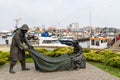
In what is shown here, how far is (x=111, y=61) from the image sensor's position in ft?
44.4

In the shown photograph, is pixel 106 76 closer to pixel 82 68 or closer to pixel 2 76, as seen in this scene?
pixel 82 68

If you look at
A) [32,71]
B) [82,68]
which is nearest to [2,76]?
[32,71]

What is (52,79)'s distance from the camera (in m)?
9.88

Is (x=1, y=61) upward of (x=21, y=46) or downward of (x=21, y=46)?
downward

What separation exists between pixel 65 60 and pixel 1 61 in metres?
3.69

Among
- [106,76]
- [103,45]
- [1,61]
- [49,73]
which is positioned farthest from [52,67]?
[103,45]

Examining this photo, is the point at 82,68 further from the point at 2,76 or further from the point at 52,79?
the point at 2,76

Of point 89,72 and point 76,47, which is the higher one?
point 76,47

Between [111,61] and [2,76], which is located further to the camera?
[111,61]

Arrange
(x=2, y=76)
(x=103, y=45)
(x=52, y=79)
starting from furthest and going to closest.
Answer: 1. (x=103, y=45)
2. (x=2, y=76)
3. (x=52, y=79)

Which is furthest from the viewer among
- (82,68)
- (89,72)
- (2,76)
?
(82,68)

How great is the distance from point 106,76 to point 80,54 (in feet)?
7.75

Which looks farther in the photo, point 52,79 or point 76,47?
point 76,47

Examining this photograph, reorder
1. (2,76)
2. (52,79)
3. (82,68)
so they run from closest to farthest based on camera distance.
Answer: (52,79) → (2,76) → (82,68)
